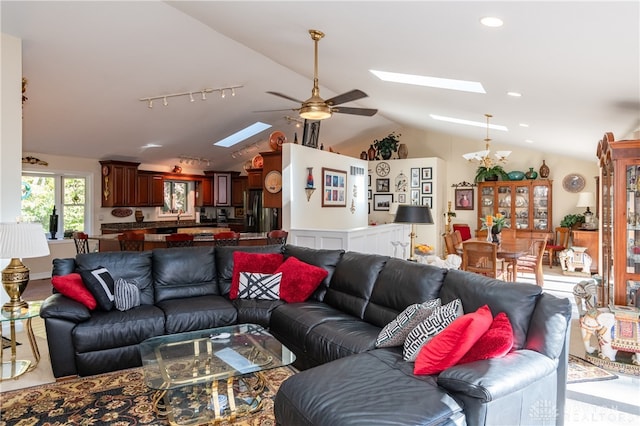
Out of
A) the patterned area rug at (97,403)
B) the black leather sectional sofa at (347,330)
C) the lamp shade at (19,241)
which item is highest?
the lamp shade at (19,241)

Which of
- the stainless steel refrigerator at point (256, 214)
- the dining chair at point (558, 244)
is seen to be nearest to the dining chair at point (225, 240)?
the stainless steel refrigerator at point (256, 214)

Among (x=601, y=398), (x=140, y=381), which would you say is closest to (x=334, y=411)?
(x=140, y=381)

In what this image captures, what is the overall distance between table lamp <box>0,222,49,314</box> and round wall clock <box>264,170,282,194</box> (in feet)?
12.8

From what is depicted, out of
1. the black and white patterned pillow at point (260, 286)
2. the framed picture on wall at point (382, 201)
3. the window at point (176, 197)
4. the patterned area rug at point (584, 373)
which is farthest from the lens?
the framed picture on wall at point (382, 201)

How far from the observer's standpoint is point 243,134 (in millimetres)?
8844

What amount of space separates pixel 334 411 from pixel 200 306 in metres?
2.13

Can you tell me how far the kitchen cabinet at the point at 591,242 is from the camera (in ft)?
24.3

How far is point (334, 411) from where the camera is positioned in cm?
175

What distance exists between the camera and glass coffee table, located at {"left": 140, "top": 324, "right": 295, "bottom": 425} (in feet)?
7.55

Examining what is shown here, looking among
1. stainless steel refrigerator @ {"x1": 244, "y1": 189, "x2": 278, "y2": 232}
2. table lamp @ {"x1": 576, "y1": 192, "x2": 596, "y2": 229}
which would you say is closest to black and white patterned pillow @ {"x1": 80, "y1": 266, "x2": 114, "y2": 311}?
stainless steel refrigerator @ {"x1": 244, "y1": 189, "x2": 278, "y2": 232}

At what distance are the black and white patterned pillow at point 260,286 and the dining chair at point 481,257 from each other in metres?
2.74

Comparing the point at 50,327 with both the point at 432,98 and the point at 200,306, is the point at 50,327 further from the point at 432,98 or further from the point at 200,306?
the point at 432,98

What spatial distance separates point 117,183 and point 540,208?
8916 mm

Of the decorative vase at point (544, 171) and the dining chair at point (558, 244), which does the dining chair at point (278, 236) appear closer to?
the dining chair at point (558, 244)
